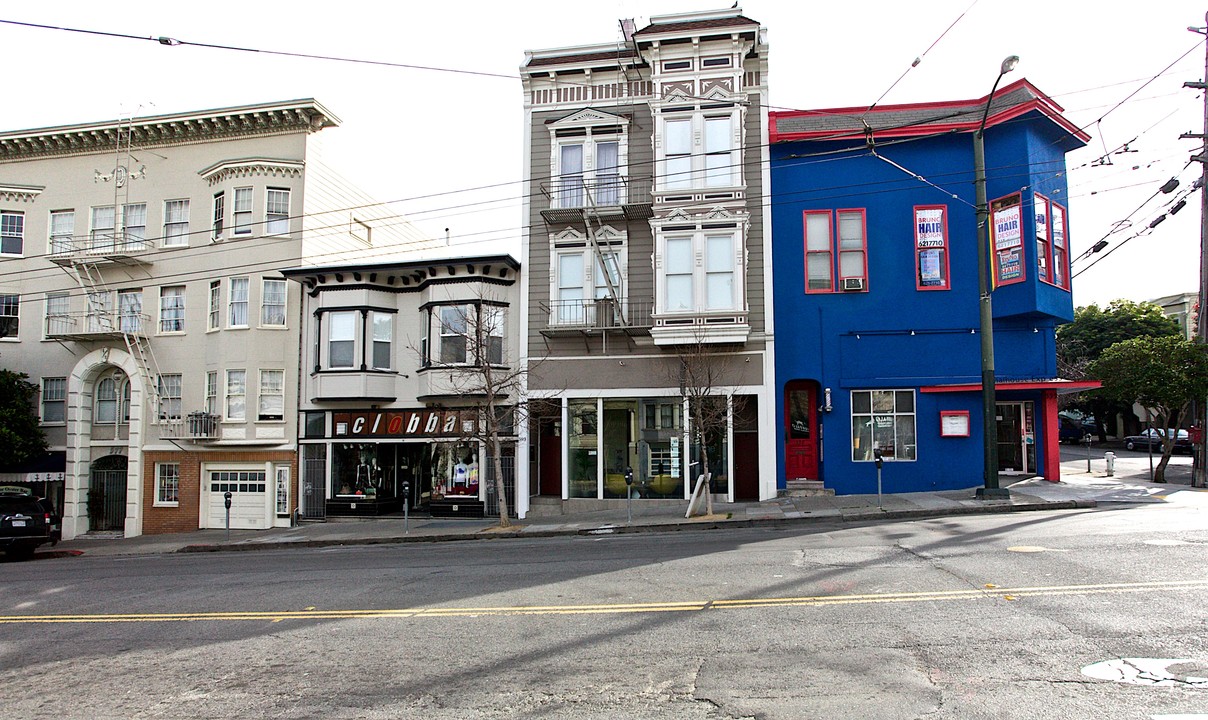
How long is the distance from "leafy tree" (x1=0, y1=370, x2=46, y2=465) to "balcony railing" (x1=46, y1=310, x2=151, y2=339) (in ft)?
6.01

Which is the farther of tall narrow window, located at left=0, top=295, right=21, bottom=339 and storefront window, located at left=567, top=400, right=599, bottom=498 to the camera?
tall narrow window, located at left=0, top=295, right=21, bottom=339

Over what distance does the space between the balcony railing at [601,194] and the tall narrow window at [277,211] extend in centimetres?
852

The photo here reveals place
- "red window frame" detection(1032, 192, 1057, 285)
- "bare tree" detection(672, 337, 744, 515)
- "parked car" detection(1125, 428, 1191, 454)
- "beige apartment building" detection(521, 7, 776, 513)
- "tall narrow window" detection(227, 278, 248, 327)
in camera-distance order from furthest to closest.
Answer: "parked car" detection(1125, 428, 1191, 454) < "tall narrow window" detection(227, 278, 248, 327) < "beige apartment building" detection(521, 7, 776, 513) < "red window frame" detection(1032, 192, 1057, 285) < "bare tree" detection(672, 337, 744, 515)

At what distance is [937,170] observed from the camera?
71.5ft

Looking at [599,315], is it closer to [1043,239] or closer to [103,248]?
[1043,239]

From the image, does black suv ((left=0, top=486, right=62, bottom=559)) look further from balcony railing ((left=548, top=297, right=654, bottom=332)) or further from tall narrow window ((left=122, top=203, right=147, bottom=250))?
balcony railing ((left=548, top=297, right=654, bottom=332))

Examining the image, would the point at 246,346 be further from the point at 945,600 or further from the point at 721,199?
the point at 945,600

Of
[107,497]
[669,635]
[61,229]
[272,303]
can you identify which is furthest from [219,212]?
[669,635]

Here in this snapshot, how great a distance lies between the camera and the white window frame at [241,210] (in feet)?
83.5

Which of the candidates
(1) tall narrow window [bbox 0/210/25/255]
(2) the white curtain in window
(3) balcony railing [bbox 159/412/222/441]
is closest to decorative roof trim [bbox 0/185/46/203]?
(1) tall narrow window [bbox 0/210/25/255]

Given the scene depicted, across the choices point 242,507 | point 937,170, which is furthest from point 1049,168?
point 242,507

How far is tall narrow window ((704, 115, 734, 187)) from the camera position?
21.8 metres

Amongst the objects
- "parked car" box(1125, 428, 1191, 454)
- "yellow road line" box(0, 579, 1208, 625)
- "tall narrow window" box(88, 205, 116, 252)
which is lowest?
"yellow road line" box(0, 579, 1208, 625)

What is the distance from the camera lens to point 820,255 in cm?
2212
